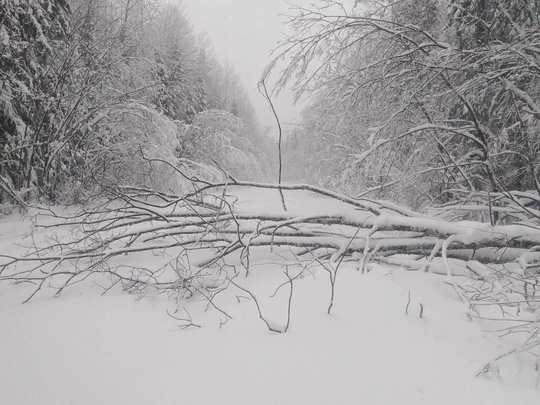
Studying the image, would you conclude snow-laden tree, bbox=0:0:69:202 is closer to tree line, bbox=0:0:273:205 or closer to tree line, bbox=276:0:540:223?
tree line, bbox=0:0:273:205

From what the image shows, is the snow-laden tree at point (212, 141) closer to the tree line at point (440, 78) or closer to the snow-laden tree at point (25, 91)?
the snow-laden tree at point (25, 91)

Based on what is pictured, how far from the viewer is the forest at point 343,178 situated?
2512 millimetres

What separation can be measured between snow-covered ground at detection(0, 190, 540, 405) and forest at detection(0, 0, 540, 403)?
0.11 metres

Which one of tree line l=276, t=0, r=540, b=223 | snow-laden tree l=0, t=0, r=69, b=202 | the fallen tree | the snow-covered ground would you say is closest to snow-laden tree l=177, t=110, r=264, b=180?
snow-laden tree l=0, t=0, r=69, b=202

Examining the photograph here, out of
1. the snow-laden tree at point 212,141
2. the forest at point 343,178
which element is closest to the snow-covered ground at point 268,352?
the forest at point 343,178

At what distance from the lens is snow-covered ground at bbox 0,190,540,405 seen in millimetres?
1310

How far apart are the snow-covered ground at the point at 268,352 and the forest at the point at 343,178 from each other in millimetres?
112

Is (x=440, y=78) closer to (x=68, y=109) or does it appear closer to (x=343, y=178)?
(x=343, y=178)


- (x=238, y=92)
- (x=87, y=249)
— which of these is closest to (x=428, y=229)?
(x=87, y=249)

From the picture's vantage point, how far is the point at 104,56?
363 inches

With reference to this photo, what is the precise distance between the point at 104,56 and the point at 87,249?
28.5 feet

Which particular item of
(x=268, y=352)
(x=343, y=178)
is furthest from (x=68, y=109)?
(x=268, y=352)

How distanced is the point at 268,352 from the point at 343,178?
4922mm

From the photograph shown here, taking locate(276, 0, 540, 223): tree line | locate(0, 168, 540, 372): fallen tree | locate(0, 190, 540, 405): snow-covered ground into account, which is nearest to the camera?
locate(0, 190, 540, 405): snow-covered ground
